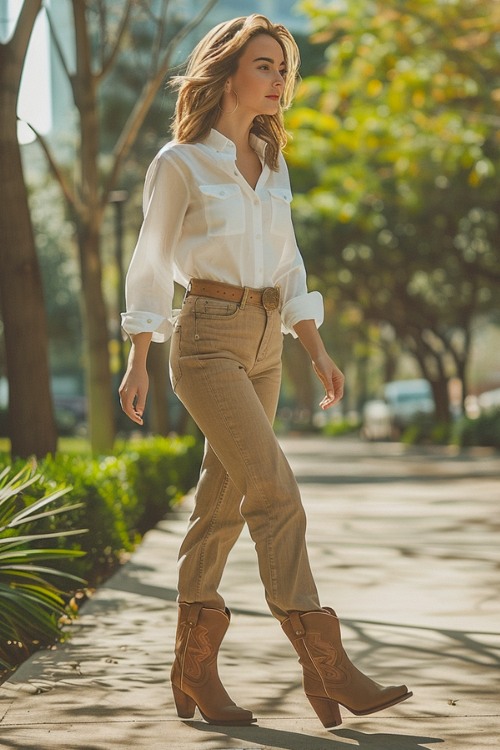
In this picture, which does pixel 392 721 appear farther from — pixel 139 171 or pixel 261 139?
pixel 139 171

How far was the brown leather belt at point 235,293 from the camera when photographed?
13.7ft

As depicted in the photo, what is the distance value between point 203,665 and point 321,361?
103 centimetres

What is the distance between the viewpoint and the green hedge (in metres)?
6.84

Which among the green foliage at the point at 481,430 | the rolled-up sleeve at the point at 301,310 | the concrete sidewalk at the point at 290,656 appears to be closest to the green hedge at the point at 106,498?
the concrete sidewalk at the point at 290,656

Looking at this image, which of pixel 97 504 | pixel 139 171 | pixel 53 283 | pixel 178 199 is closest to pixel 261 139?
pixel 178 199

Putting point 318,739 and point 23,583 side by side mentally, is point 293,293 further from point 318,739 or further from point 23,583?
point 23,583

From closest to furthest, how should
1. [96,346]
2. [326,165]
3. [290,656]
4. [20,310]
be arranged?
[290,656]
[20,310]
[96,346]
[326,165]

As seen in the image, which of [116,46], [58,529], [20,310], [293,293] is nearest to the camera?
[293,293]

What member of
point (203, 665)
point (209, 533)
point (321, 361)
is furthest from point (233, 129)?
point (203, 665)

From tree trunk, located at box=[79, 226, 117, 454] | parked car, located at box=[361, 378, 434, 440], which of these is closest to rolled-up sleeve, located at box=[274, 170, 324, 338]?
tree trunk, located at box=[79, 226, 117, 454]

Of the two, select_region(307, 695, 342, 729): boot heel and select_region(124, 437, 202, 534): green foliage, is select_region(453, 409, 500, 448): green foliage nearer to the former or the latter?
select_region(124, 437, 202, 534): green foliage

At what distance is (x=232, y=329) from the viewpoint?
13.6ft

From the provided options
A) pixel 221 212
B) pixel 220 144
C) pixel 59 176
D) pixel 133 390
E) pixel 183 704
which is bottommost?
pixel 183 704

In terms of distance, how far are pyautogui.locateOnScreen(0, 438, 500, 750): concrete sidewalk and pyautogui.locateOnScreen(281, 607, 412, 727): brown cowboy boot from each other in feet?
0.40
